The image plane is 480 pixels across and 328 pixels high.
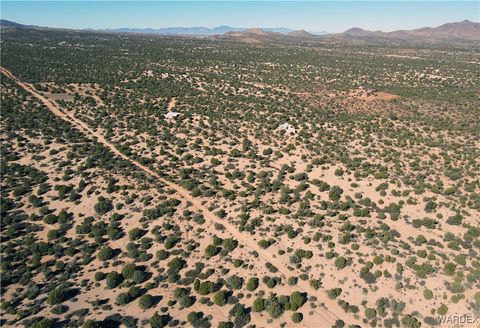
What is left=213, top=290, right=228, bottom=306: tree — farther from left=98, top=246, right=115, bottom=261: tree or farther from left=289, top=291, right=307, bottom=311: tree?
→ left=98, top=246, right=115, bottom=261: tree

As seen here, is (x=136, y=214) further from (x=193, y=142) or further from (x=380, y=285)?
(x=380, y=285)

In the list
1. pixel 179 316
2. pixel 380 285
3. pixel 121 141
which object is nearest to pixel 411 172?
pixel 380 285

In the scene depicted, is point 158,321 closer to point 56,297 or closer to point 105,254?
point 56,297

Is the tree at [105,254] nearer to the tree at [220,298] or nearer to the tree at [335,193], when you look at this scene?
the tree at [220,298]

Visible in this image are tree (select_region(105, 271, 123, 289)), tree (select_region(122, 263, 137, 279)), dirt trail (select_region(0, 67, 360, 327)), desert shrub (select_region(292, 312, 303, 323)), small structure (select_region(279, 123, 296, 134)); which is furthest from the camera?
small structure (select_region(279, 123, 296, 134))

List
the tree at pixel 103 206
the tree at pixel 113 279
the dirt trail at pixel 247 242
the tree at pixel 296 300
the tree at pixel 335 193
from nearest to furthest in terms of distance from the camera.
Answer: the dirt trail at pixel 247 242 < the tree at pixel 296 300 < the tree at pixel 113 279 < the tree at pixel 103 206 < the tree at pixel 335 193

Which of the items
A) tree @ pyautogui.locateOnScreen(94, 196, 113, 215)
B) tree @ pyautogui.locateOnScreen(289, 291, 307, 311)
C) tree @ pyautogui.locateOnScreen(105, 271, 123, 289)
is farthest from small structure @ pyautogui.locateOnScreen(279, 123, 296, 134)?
tree @ pyautogui.locateOnScreen(105, 271, 123, 289)

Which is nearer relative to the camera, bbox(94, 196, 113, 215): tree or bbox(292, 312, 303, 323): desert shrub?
bbox(292, 312, 303, 323): desert shrub

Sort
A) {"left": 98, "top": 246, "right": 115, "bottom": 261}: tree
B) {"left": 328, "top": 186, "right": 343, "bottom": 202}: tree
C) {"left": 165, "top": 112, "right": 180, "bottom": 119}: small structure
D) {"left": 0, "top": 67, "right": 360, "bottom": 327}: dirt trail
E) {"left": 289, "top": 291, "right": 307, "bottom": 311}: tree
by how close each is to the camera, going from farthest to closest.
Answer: {"left": 165, "top": 112, "right": 180, "bottom": 119}: small structure < {"left": 328, "top": 186, "right": 343, "bottom": 202}: tree < {"left": 98, "top": 246, "right": 115, "bottom": 261}: tree < {"left": 289, "top": 291, "right": 307, "bottom": 311}: tree < {"left": 0, "top": 67, "right": 360, "bottom": 327}: dirt trail

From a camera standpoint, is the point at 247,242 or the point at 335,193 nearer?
the point at 247,242

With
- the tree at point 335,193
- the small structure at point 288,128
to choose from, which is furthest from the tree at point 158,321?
the small structure at point 288,128

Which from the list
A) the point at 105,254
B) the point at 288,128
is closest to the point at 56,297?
the point at 105,254
